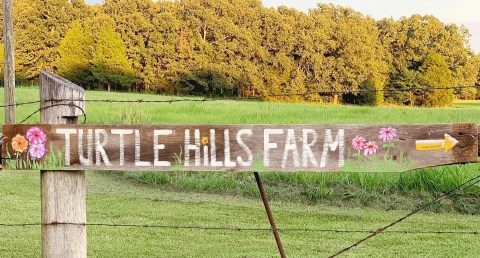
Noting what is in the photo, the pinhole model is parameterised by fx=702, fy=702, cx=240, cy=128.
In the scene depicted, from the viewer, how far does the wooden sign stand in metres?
3.13

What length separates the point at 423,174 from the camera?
28.4 feet

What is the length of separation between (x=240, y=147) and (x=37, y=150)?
3.13 feet

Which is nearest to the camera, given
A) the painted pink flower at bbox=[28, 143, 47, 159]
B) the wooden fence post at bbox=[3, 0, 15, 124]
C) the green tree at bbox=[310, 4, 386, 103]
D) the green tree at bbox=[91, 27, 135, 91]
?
the painted pink flower at bbox=[28, 143, 47, 159]

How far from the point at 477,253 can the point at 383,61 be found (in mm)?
42879

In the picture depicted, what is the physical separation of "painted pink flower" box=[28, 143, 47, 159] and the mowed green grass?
244 cm

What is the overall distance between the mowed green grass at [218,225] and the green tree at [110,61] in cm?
3312

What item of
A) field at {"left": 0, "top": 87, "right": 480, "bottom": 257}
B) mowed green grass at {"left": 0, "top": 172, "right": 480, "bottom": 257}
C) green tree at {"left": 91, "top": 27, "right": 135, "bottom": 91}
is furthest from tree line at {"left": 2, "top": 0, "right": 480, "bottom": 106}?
mowed green grass at {"left": 0, "top": 172, "right": 480, "bottom": 257}

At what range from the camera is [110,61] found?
137 feet

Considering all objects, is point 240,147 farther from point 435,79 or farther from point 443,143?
point 435,79

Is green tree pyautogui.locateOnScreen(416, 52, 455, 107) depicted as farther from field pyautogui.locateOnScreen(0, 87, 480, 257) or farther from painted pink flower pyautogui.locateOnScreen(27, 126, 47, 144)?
painted pink flower pyautogui.locateOnScreen(27, 126, 47, 144)

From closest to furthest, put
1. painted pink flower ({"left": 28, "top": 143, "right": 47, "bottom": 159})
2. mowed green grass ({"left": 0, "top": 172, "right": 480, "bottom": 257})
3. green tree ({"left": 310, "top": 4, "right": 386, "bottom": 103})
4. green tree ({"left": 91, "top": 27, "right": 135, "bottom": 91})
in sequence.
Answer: painted pink flower ({"left": 28, "top": 143, "right": 47, "bottom": 159}) < mowed green grass ({"left": 0, "top": 172, "right": 480, "bottom": 257}) < green tree ({"left": 91, "top": 27, "right": 135, "bottom": 91}) < green tree ({"left": 310, "top": 4, "right": 386, "bottom": 103})

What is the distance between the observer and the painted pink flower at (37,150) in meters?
3.28

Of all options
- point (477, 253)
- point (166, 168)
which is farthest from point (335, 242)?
point (166, 168)

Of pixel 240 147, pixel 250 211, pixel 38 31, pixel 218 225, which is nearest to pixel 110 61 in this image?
pixel 38 31
